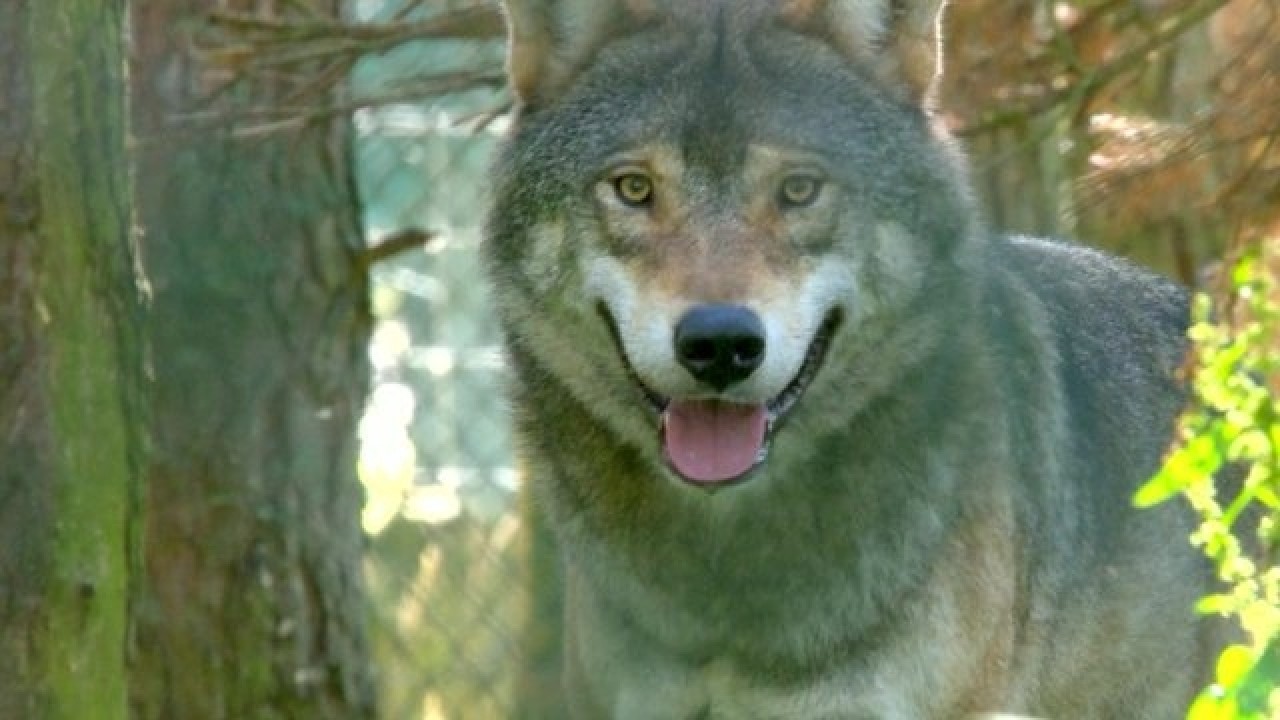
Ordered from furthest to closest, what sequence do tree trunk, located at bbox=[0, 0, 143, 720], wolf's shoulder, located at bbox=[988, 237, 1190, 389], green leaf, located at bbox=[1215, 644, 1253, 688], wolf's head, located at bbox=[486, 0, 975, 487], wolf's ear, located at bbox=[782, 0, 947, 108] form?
wolf's shoulder, located at bbox=[988, 237, 1190, 389]
wolf's ear, located at bbox=[782, 0, 947, 108]
wolf's head, located at bbox=[486, 0, 975, 487]
tree trunk, located at bbox=[0, 0, 143, 720]
green leaf, located at bbox=[1215, 644, 1253, 688]

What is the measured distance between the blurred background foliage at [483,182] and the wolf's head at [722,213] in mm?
365

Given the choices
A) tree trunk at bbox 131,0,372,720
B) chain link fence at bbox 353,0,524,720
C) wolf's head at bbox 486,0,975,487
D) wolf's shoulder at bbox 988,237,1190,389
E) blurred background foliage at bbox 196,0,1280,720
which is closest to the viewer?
wolf's head at bbox 486,0,975,487

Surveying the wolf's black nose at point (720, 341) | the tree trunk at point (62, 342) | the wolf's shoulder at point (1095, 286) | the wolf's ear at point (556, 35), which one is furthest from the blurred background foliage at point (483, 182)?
the tree trunk at point (62, 342)

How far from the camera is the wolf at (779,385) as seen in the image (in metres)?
4.88

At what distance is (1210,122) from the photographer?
552 centimetres

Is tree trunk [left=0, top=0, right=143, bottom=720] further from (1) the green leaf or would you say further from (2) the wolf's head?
(1) the green leaf

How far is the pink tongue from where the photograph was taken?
4871 millimetres

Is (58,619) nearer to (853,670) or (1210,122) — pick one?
(853,670)

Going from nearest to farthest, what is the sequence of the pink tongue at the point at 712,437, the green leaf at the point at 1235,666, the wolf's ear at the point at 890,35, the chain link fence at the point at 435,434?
the green leaf at the point at 1235,666 < the pink tongue at the point at 712,437 < the wolf's ear at the point at 890,35 < the chain link fence at the point at 435,434

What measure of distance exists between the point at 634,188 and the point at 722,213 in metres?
0.20

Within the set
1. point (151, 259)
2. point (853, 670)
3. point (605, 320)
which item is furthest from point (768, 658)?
point (151, 259)

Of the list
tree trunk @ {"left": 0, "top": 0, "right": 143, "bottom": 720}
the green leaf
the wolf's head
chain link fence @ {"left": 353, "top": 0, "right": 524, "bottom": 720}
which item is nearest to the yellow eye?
the wolf's head

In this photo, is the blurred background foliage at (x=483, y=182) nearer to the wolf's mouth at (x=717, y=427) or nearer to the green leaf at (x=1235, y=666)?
the green leaf at (x=1235, y=666)

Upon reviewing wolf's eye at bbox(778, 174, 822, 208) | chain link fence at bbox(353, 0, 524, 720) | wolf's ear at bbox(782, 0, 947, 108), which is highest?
wolf's ear at bbox(782, 0, 947, 108)
